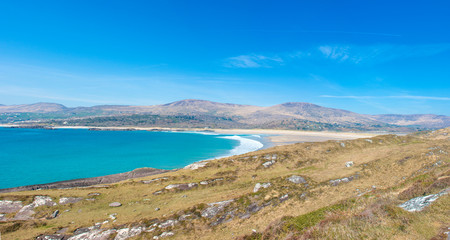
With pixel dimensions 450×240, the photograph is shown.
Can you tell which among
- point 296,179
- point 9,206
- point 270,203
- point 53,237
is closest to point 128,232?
point 53,237

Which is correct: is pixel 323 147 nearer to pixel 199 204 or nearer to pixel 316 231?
pixel 199 204

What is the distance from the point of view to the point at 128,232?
20859 millimetres

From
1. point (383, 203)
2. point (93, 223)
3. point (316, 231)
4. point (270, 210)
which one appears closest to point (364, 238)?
point (316, 231)

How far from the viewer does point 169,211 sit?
25.4 m

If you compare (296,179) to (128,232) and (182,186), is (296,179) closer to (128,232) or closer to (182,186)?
(182,186)

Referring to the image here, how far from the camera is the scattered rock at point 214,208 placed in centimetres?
2360

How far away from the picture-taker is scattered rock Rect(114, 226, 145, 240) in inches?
806

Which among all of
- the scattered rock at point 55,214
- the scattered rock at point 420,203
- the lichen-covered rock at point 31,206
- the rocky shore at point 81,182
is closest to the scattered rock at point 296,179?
the scattered rock at point 420,203

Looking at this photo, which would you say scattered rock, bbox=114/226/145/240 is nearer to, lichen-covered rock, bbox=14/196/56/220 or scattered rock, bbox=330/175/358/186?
lichen-covered rock, bbox=14/196/56/220

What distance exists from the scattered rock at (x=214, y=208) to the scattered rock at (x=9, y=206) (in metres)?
26.1

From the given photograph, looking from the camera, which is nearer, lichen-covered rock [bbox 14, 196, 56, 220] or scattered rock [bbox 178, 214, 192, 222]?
scattered rock [bbox 178, 214, 192, 222]

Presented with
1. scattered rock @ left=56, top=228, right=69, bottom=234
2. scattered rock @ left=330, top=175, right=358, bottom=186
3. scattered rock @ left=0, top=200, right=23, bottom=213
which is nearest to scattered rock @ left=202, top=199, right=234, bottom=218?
scattered rock @ left=56, top=228, right=69, bottom=234

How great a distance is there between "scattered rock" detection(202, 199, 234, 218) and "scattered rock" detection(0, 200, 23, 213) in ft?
85.8

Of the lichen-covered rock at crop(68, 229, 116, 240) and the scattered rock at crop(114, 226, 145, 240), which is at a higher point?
the scattered rock at crop(114, 226, 145, 240)
